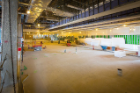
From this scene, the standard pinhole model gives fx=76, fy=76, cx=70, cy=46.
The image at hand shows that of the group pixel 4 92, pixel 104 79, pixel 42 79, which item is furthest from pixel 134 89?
pixel 4 92

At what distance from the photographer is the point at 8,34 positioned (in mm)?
2434

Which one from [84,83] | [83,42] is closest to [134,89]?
[84,83]

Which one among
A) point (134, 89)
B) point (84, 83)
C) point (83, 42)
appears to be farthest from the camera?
point (83, 42)

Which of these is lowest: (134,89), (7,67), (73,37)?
(134,89)

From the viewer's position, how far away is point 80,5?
4.75m

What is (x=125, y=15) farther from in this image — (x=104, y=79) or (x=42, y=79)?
(x=42, y=79)

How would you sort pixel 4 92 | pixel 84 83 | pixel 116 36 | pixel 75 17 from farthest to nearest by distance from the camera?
pixel 116 36, pixel 75 17, pixel 84 83, pixel 4 92

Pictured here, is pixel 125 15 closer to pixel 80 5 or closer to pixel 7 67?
pixel 80 5

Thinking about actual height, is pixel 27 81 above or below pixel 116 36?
below

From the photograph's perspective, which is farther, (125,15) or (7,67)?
(125,15)

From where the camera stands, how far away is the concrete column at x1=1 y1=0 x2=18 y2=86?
2.36m

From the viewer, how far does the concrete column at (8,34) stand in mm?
2361

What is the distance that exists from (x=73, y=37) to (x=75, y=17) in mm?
13973

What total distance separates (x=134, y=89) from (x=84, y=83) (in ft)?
5.20
